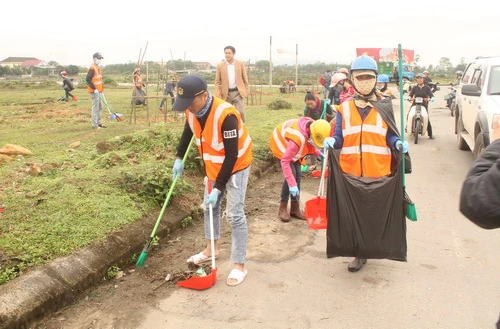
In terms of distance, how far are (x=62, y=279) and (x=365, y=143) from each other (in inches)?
108

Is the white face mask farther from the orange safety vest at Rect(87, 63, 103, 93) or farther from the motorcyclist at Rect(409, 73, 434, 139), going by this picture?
the orange safety vest at Rect(87, 63, 103, 93)

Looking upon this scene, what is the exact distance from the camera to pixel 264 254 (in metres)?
4.52

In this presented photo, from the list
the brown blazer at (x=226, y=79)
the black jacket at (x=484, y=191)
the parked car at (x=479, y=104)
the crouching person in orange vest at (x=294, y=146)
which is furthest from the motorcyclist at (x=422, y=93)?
the black jacket at (x=484, y=191)

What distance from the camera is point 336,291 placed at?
12.4 ft

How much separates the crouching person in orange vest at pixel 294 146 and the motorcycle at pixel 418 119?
19.3 ft

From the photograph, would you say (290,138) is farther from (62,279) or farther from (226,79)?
(226,79)

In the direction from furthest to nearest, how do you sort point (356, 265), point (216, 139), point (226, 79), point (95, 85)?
point (95, 85) → point (226, 79) → point (356, 265) → point (216, 139)

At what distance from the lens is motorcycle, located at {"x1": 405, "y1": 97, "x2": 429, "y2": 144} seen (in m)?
10.6

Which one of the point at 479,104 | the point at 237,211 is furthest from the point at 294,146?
the point at 479,104

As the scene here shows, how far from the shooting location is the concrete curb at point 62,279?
3221 millimetres

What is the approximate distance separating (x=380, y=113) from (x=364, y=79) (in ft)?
1.09

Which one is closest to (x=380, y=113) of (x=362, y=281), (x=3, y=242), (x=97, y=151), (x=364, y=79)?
(x=364, y=79)

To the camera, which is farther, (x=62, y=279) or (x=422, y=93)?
(x=422, y=93)

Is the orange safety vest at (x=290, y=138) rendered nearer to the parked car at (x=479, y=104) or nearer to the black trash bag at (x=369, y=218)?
the black trash bag at (x=369, y=218)
